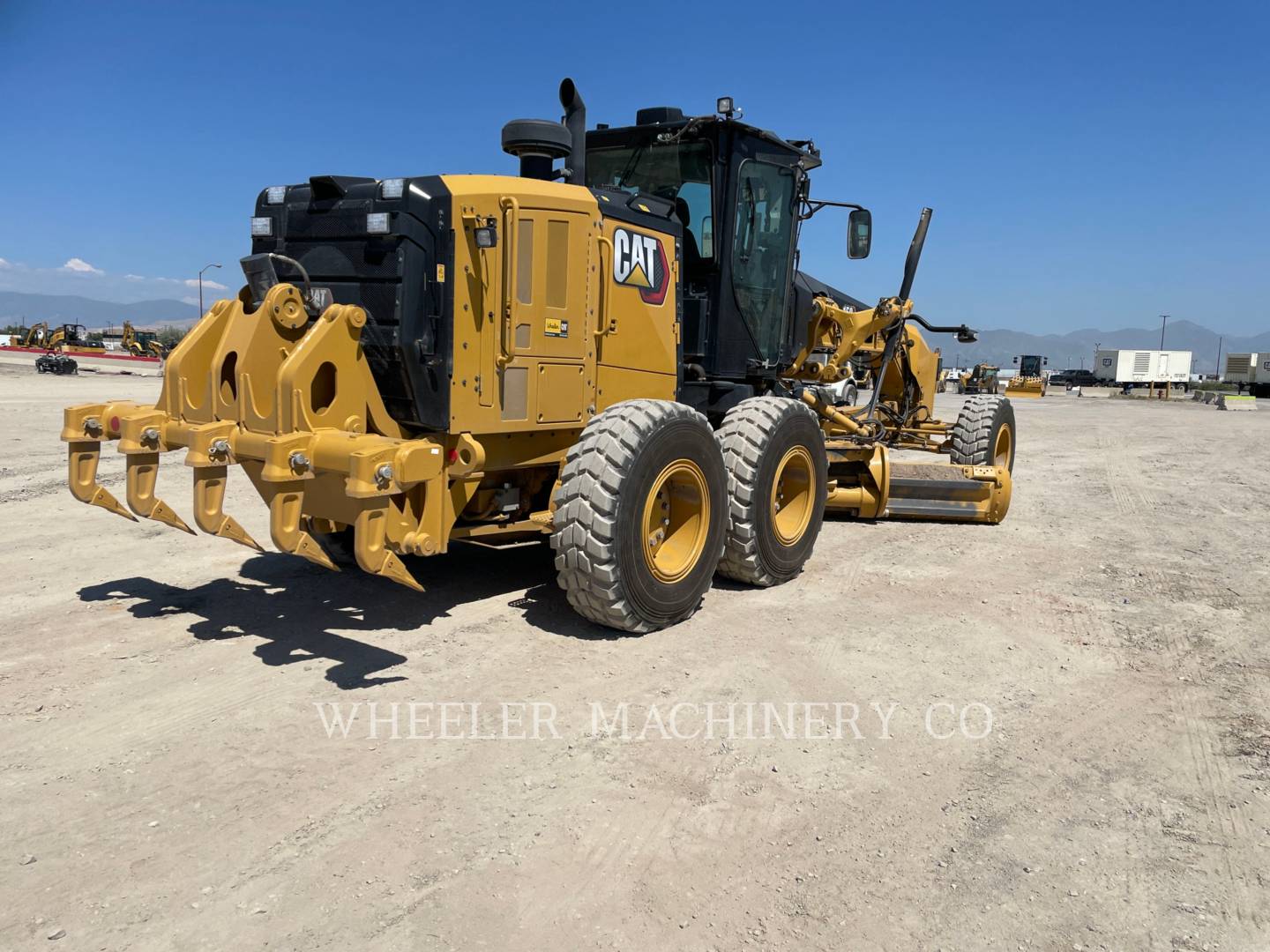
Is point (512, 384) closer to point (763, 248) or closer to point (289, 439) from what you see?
point (289, 439)

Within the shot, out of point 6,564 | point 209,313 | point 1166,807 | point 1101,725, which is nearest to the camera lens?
point 1166,807

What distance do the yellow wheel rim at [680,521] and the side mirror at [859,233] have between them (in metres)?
3.19

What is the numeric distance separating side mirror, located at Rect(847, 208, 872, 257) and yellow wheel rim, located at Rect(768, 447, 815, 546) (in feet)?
6.66

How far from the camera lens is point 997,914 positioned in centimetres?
286

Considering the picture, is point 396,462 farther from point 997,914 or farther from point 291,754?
point 997,914

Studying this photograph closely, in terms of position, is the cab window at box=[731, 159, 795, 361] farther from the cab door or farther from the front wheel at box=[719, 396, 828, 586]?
the cab door

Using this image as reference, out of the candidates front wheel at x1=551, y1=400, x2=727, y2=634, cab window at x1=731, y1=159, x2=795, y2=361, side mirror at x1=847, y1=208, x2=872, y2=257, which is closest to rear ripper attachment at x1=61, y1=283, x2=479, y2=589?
front wheel at x1=551, y1=400, x2=727, y2=634

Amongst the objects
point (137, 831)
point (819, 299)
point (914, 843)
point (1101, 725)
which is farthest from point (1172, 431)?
point (137, 831)

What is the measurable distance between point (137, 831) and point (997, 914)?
2.83 metres

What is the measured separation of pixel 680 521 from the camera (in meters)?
5.88

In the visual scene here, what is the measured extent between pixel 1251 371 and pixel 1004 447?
67.0 meters

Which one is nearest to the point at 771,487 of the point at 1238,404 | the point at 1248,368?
the point at 1238,404

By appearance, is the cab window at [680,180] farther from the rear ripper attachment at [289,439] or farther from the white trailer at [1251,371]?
the white trailer at [1251,371]

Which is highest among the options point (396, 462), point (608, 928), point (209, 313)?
point (209, 313)
